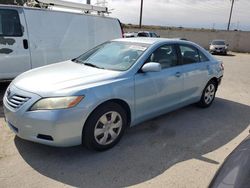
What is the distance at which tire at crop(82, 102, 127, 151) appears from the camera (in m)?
3.28

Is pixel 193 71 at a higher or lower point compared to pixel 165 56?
lower

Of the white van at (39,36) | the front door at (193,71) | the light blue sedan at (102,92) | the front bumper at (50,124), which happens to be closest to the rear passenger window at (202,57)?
the front door at (193,71)

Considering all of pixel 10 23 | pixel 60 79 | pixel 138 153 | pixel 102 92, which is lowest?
pixel 138 153

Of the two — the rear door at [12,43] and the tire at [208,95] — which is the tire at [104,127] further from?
the rear door at [12,43]

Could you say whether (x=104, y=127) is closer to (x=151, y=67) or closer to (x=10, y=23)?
(x=151, y=67)

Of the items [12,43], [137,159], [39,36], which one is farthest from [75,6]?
[137,159]

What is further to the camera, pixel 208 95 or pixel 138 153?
pixel 208 95

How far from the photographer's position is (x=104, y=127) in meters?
3.46

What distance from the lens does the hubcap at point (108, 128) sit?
11.2 ft

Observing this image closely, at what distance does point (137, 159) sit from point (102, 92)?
3.34 ft

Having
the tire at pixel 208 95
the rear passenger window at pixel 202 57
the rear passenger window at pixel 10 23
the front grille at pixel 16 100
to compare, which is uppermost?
the rear passenger window at pixel 10 23

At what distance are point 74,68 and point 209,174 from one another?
2.45 m

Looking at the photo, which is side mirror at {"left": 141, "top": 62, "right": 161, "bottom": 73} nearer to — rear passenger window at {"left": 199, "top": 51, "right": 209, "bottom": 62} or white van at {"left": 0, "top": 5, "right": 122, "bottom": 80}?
rear passenger window at {"left": 199, "top": 51, "right": 209, "bottom": 62}

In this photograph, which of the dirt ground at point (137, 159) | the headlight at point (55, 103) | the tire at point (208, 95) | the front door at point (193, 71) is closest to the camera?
the dirt ground at point (137, 159)
